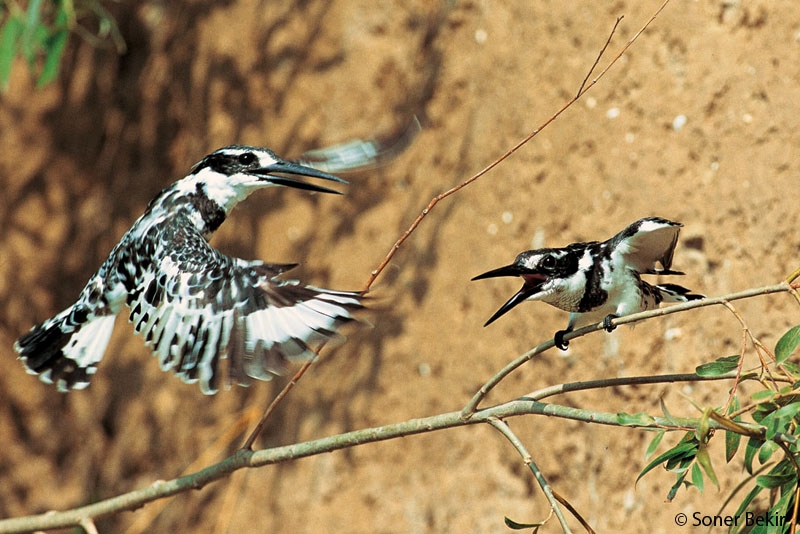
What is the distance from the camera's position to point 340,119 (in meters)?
2.82

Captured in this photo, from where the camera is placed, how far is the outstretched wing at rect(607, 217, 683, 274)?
147 centimetres

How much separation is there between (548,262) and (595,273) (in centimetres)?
9

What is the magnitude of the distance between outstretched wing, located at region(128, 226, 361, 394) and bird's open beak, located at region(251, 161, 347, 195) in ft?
0.52

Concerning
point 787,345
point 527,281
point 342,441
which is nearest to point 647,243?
point 527,281

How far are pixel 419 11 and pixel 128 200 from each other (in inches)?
48.4

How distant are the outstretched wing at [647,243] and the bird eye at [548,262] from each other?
0.11 meters

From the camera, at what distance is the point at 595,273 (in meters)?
1.58

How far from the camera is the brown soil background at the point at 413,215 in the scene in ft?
6.72

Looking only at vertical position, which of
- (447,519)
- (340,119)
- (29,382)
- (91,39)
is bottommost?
(447,519)

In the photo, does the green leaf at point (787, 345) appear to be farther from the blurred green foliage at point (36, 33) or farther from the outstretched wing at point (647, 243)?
the blurred green foliage at point (36, 33)

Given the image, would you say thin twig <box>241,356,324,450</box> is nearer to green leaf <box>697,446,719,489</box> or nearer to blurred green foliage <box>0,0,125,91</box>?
green leaf <box>697,446,719,489</box>

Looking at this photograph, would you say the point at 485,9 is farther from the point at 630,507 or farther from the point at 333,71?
the point at 630,507

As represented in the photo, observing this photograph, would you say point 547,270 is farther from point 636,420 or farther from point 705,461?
point 705,461

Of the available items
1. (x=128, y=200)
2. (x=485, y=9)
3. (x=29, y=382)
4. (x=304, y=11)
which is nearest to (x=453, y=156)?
(x=485, y=9)
